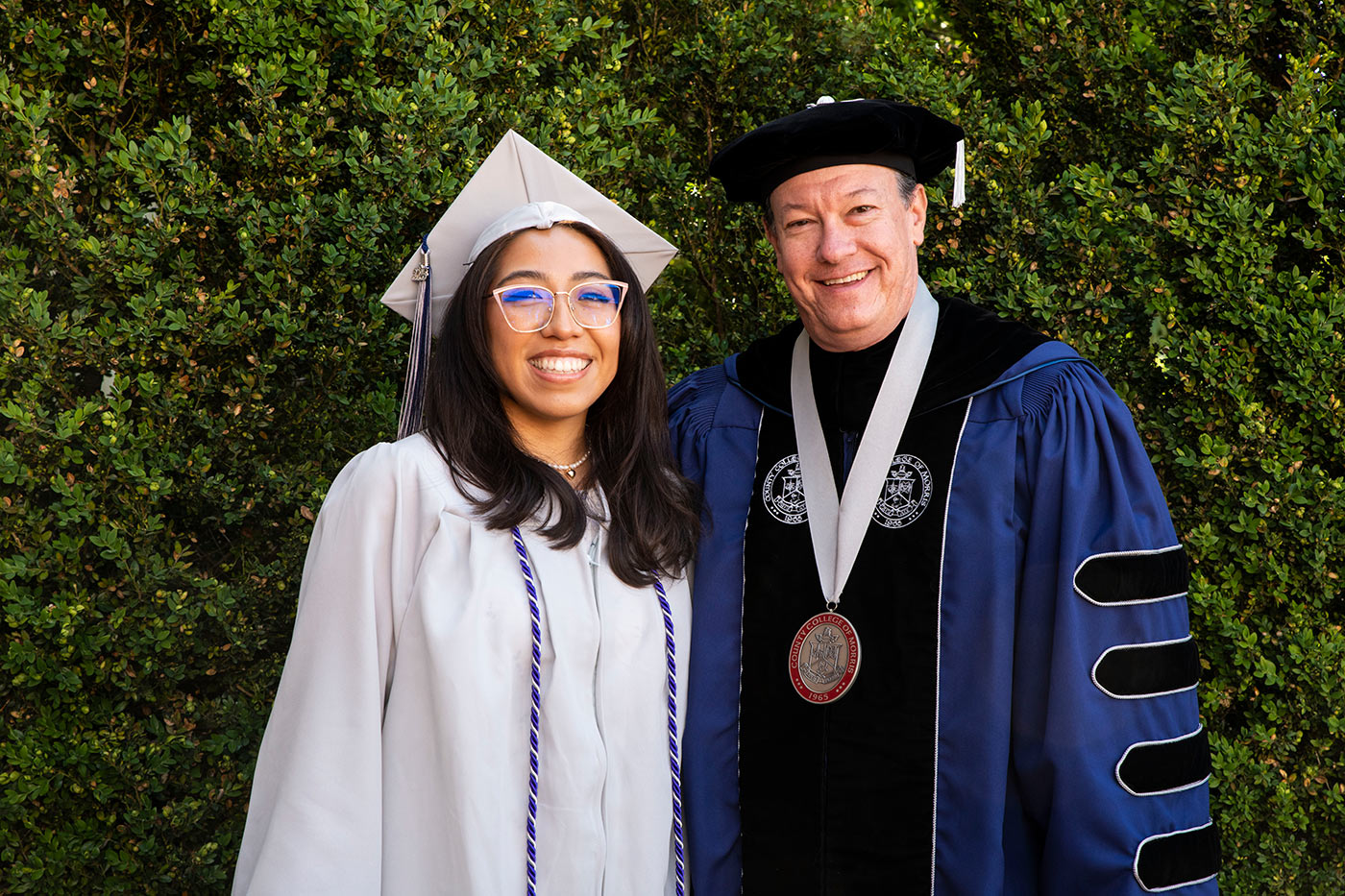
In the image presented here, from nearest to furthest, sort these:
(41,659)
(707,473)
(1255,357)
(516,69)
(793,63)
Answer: (707,473) < (41,659) < (1255,357) < (516,69) < (793,63)

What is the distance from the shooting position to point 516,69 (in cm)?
344

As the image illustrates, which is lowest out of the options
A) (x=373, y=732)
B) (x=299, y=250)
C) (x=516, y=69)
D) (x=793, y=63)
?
(x=373, y=732)

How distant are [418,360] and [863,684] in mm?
1247

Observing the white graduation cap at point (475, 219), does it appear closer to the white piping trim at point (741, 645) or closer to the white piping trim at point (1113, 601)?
the white piping trim at point (741, 645)

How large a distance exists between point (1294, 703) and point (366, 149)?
3.02 m

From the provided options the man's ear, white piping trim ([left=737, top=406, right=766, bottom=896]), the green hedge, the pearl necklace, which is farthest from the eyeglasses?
the green hedge

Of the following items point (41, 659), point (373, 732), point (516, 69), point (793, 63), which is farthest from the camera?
point (793, 63)

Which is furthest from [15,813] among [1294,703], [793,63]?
[1294,703]

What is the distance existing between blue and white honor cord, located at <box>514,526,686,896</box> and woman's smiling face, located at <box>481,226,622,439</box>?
0.32 meters

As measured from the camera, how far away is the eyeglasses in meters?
2.45

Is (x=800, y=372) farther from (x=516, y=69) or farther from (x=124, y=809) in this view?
(x=124, y=809)

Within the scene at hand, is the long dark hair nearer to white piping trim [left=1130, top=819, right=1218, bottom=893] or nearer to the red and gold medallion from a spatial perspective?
the red and gold medallion

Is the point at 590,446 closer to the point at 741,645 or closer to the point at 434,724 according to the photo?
the point at 741,645

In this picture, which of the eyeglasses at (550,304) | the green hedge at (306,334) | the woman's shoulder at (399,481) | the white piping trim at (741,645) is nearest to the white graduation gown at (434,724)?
the woman's shoulder at (399,481)
